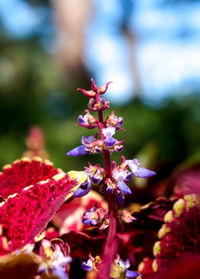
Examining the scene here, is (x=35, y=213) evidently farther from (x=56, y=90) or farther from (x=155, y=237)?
(x=56, y=90)

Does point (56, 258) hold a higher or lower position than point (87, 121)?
lower

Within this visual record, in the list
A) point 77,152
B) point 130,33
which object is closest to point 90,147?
point 77,152

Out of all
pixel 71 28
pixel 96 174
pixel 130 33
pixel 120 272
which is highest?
pixel 71 28

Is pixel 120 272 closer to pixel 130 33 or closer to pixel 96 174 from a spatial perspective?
pixel 96 174

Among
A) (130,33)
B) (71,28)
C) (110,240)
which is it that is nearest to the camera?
(110,240)

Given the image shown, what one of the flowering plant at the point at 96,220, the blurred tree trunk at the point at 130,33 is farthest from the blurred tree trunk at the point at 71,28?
the flowering plant at the point at 96,220

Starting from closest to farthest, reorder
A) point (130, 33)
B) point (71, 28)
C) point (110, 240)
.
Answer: point (110, 240) < point (71, 28) < point (130, 33)

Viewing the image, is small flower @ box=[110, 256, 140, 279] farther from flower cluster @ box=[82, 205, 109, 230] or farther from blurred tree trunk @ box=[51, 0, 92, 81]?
blurred tree trunk @ box=[51, 0, 92, 81]

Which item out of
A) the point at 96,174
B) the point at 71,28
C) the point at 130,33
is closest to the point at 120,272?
the point at 96,174

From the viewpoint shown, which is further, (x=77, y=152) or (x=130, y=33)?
(x=130, y=33)

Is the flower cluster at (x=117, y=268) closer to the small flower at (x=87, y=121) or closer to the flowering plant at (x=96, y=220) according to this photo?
the flowering plant at (x=96, y=220)

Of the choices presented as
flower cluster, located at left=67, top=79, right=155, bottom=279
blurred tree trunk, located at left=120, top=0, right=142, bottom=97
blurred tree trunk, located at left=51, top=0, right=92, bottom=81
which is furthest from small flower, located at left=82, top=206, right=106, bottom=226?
blurred tree trunk, located at left=120, top=0, right=142, bottom=97
